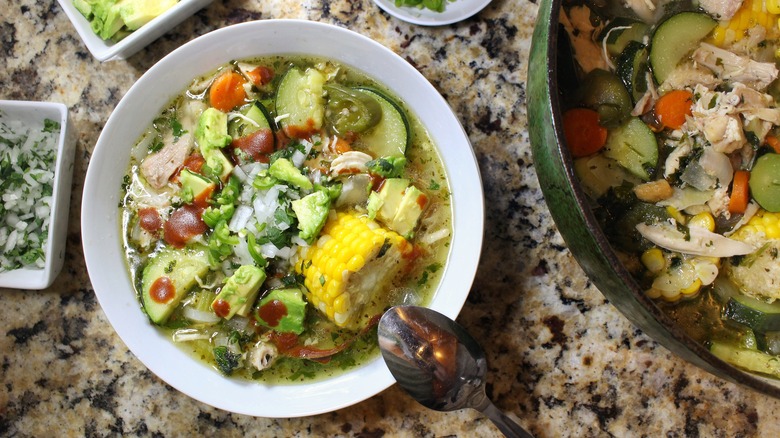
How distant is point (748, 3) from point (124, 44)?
197 cm

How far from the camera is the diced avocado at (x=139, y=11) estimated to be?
2225 millimetres

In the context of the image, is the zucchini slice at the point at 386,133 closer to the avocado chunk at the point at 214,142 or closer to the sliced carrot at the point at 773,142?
the avocado chunk at the point at 214,142

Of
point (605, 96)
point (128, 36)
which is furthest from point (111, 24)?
point (605, 96)

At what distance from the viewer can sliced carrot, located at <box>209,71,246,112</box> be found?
2287 millimetres

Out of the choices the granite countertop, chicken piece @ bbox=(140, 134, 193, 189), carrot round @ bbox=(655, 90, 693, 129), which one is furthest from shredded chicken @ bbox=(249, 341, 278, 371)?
carrot round @ bbox=(655, 90, 693, 129)

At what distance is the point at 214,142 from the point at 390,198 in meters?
0.60

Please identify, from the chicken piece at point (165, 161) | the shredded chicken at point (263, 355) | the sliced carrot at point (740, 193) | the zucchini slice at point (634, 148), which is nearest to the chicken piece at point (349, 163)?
the chicken piece at point (165, 161)

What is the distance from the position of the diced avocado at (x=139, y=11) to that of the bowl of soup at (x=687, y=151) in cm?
129

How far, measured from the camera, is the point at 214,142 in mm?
2223

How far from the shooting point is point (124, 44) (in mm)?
2213

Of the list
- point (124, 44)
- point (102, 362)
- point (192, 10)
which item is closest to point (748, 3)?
point (192, 10)

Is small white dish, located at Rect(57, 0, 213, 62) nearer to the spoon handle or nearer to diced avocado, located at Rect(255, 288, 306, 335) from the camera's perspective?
diced avocado, located at Rect(255, 288, 306, 335)

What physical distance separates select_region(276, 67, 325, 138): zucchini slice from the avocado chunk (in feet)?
0.64

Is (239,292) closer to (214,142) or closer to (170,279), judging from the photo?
(170,279)
